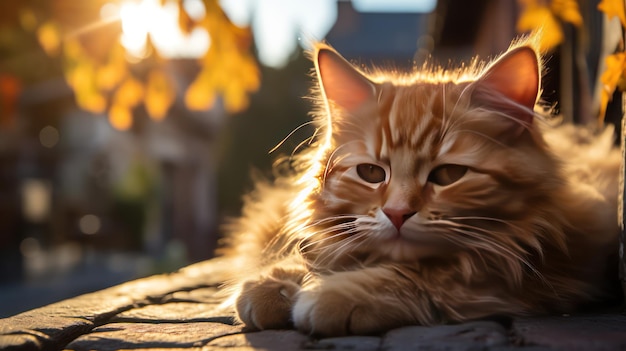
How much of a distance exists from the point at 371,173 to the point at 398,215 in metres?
0.23

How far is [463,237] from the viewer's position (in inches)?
72.4

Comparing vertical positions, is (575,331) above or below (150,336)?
below

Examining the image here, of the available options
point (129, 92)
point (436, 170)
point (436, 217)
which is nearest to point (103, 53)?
point (129, 92)

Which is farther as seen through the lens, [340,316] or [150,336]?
[150,336]

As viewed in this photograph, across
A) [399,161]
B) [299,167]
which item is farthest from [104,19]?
[399,161]

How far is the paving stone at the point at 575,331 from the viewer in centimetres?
158

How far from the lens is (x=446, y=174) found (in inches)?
74.8

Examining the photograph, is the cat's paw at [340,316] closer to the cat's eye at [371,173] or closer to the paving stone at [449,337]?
the paving stone at [449,337]

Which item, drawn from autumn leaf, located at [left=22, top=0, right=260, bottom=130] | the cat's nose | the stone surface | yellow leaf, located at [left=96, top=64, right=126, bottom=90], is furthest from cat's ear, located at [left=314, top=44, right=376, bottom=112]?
yellow leaf, located at [left=96, top=64, right=126, bottom=90]

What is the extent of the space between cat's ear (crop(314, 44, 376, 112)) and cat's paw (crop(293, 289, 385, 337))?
2.32 ft

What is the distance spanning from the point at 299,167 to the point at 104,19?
2549 millimetres

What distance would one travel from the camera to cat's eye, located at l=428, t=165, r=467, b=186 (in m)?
1.90

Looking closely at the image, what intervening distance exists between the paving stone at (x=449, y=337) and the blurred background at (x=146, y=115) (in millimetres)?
819

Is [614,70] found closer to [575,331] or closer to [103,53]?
[575,331]
